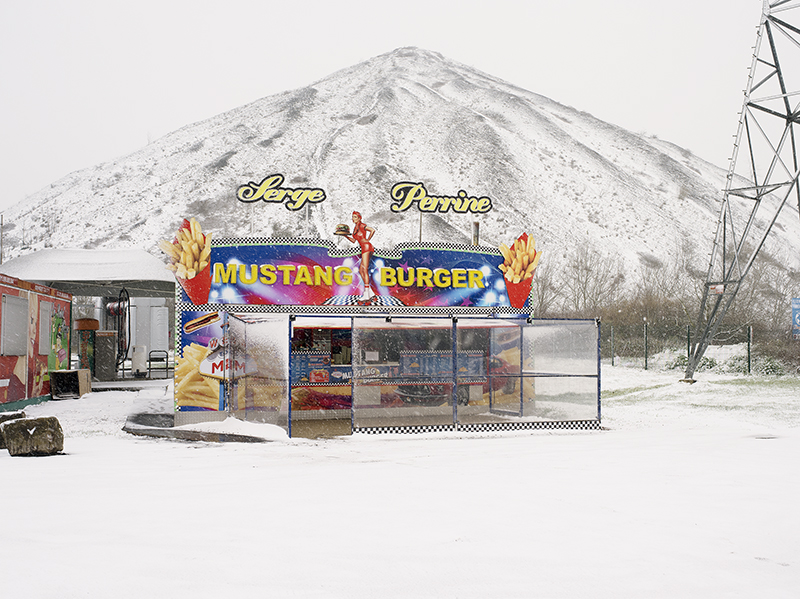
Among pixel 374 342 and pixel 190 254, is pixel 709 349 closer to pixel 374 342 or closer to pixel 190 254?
pixel 374 342

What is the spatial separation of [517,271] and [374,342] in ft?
12.1

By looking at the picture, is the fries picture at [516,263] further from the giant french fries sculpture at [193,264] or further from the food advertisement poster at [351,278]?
the giant french fries sculpture at [193,264]

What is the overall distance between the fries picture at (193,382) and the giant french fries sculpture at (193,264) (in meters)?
1.03

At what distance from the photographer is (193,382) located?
14523mm

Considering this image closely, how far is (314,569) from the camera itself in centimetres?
477

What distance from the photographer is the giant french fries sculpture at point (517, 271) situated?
16.6 meters

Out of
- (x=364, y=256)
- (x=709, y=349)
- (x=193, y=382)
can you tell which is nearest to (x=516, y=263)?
(x=364, y=256)

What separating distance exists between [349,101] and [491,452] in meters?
125

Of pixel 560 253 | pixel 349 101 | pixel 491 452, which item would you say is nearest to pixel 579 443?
pixel 491 452

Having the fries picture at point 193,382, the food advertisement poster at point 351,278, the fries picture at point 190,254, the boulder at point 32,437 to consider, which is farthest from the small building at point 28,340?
the boulder at point 32,437

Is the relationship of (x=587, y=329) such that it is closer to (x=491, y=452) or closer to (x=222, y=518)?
(x=491, y=452)

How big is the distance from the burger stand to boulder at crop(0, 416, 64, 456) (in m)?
3.84

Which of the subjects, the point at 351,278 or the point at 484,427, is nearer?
the point at 484,427

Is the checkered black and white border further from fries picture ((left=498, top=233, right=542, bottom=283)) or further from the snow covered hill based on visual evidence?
the snow covered hill
